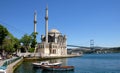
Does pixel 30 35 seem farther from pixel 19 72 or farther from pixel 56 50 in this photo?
pixel 19 72

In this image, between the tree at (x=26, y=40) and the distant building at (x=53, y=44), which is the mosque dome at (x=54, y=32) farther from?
the tree at (x=26, y=40)

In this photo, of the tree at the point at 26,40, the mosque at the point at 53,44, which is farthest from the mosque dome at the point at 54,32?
the tree at the point at 26,40

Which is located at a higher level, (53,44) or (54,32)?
(54,32)

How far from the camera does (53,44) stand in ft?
450

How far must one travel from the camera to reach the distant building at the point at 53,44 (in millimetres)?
126875

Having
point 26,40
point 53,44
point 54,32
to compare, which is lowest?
point 53,44

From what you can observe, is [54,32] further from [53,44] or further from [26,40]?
[26,40]

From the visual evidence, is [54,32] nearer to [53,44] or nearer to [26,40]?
[53,44]

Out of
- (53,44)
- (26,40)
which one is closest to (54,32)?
(53,44)

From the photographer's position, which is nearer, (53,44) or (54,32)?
(53,44)

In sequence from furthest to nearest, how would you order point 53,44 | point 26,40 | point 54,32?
point 54,32 < point 53,44 < point 26,40

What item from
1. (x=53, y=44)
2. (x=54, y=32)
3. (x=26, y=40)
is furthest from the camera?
(x=54, y=32)

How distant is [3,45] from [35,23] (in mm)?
52600

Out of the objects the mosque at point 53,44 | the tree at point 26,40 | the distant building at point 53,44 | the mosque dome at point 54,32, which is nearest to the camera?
the tree at point 26,40
